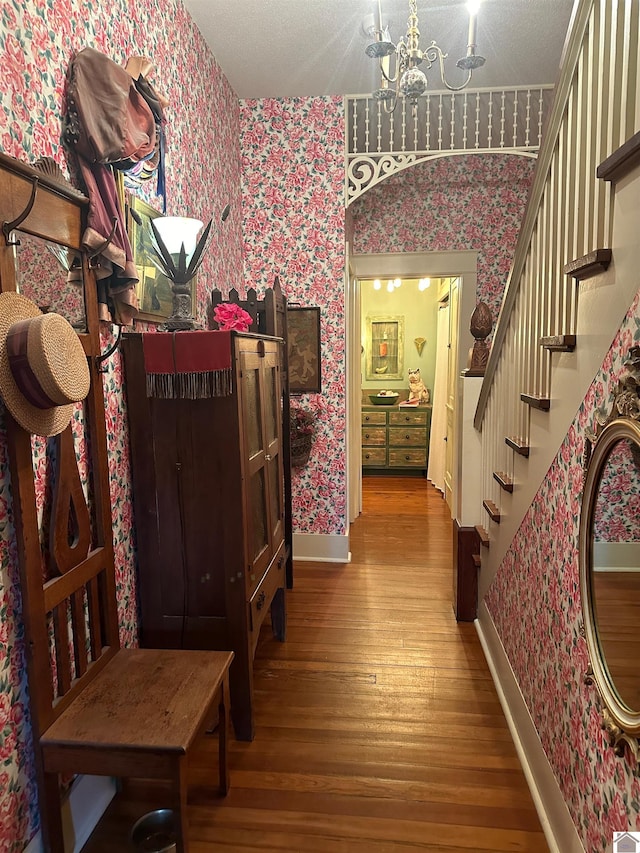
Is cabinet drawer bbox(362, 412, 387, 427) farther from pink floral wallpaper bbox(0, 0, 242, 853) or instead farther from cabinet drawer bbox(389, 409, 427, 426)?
pink floral wallpaper bbox(0, 0, 242, 853)

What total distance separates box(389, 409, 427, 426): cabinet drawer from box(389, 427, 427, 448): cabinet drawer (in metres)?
0.06

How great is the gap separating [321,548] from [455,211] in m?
2.90

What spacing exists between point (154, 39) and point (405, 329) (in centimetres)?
488

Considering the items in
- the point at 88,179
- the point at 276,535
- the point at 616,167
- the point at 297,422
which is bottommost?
the point at 276,535

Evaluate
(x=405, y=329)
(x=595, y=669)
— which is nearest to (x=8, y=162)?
(x=595, y=669)

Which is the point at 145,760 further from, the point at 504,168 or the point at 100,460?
the point at 504,168

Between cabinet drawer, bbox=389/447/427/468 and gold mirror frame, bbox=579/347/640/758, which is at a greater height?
gold mirror frame, bbox=579/347/640/758

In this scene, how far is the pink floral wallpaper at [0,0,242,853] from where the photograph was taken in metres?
1.39

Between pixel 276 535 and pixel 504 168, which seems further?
pixel 504 168

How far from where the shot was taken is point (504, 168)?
167 inches

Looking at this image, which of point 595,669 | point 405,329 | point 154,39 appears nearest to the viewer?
point 595,669

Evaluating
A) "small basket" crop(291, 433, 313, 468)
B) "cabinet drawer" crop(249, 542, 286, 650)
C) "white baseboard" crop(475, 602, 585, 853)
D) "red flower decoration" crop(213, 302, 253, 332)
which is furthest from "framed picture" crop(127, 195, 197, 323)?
"white baseboard" crop(475, 602, 585, 853)

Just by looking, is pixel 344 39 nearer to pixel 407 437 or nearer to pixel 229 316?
pixel 229 316

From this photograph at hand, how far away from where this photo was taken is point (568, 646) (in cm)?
159
